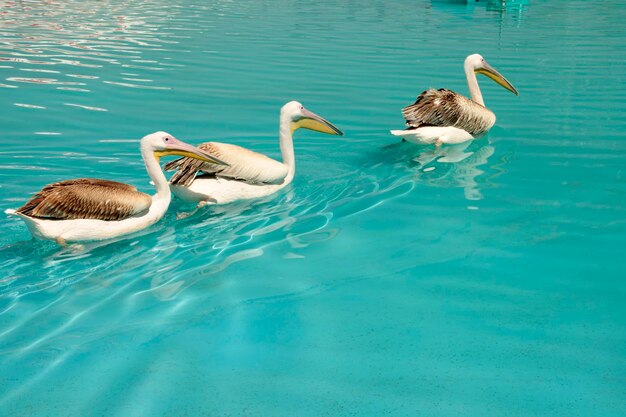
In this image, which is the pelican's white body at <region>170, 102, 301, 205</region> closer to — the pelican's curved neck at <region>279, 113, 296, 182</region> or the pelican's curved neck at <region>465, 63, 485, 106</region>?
the pelican's curved neck at <region>279, 113, 296, 182</region>

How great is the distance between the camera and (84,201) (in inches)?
197

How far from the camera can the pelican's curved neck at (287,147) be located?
640 cm

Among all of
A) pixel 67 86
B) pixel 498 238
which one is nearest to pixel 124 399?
pixel 498 238

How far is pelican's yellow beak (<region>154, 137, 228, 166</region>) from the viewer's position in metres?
5.37

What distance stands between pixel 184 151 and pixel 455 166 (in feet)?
9.17

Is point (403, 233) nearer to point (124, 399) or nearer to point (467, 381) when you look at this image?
point (467, 381)

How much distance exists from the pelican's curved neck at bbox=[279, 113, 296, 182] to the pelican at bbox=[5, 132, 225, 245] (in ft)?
3.97

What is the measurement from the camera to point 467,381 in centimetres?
364

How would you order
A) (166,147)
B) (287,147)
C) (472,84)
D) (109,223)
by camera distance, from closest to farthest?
(109,223), (166,147), (287,147), (472,84)

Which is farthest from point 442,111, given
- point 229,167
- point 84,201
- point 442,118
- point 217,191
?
point 84,201

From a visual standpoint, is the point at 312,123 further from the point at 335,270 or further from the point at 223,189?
the point at 335,270

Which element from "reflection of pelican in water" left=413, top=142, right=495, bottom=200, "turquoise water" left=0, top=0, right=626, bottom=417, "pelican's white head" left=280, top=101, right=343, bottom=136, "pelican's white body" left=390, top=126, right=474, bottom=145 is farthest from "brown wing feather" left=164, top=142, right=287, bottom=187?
"pelican's white body" left=390, top=126, right=474, bottom=145

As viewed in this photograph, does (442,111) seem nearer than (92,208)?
No

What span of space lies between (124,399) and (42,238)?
1.88m
